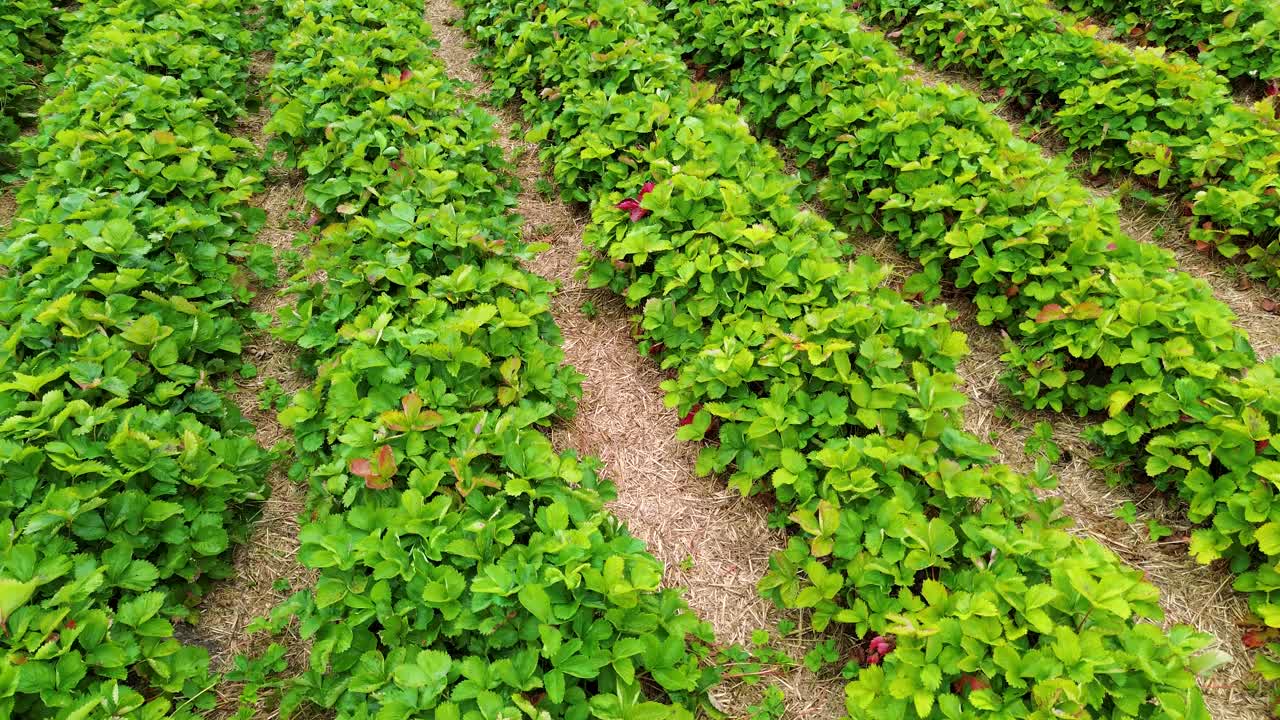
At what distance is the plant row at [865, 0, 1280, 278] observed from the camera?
429 centimetres

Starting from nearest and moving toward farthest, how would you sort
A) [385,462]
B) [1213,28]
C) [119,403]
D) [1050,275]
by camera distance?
[385,462]
[119,403]
[1050,275]
[1213,28]

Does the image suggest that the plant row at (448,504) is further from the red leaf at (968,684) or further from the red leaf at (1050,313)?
the red leaf at (1050,313)

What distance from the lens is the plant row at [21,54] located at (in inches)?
225

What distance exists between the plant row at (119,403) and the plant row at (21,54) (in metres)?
1.32

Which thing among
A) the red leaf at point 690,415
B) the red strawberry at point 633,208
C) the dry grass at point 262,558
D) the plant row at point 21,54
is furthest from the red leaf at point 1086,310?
the plant row at point 21,54

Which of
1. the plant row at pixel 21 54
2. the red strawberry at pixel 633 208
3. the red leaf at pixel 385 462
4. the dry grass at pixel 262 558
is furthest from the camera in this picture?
the plant row at pixel 21 54

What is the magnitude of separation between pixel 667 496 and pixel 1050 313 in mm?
2344

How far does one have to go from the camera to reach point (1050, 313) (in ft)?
11.9

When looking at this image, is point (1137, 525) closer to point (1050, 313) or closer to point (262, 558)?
point (1050, 313)

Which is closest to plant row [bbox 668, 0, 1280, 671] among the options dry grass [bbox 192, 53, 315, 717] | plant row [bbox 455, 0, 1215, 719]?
plant row [bbox 455, 0, 1215, 719]

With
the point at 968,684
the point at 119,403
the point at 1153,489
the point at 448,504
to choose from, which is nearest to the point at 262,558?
the point at 119,403

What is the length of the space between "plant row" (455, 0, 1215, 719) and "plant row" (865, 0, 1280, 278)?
8.23ft

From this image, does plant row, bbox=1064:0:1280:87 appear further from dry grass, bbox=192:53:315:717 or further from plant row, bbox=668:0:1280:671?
dry grass, bbox=192:53:315:717

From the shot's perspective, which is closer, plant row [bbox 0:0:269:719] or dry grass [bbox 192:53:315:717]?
plant row [bbox 0:0:269:719]
